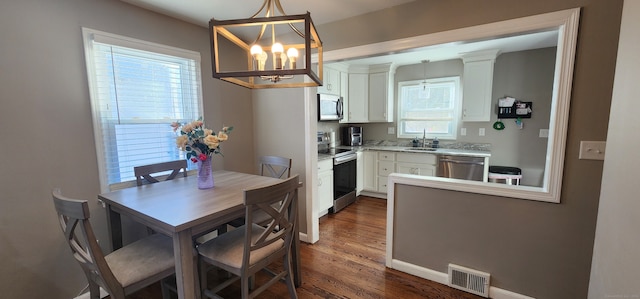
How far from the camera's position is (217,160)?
2.79 meters

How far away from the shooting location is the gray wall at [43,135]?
157 cm

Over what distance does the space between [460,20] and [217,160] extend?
104 inches

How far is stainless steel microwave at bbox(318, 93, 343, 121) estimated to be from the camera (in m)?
3.64

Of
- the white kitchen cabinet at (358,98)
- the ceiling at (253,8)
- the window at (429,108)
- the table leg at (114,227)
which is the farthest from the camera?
the white kitchen cabinet at (358,98)

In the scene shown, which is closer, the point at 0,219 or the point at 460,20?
the point at 0,219

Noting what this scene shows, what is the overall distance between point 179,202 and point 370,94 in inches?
143

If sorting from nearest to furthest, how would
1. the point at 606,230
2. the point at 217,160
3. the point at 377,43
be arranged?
the point at 606,230 → the point at 377,43 → the point at 217,160

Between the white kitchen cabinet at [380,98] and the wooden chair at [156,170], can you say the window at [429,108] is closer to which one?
the white kitchen cabinet at [380,98]

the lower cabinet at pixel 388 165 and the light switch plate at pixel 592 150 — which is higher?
the light switch plate at pixel 592 150

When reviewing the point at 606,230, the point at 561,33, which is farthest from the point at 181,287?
the point at 561,33

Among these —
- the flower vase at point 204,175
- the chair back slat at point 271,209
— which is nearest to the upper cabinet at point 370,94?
the flower vase at point 204,175

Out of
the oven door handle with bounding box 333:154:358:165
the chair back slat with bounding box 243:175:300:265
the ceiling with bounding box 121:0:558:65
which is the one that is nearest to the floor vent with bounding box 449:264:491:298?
the chair back slat with bounding box 243:175:300:265

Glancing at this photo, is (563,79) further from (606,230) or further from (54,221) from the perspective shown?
(54,221)

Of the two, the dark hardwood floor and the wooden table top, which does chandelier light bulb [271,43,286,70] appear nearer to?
the wooden table top
